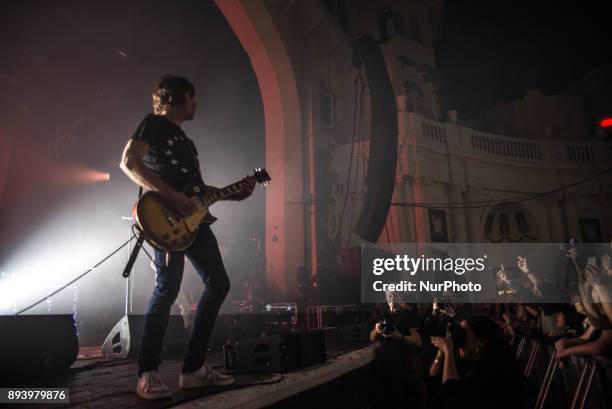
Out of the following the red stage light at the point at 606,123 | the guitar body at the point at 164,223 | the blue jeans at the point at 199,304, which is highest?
the red stage light at the point at 606,123

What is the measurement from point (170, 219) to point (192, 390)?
2.63 ft

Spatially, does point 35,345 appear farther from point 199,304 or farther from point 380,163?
point 380,163

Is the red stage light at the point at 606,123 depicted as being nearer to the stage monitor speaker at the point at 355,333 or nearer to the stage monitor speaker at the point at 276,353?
the stage monitor speaker at the point at 355,333

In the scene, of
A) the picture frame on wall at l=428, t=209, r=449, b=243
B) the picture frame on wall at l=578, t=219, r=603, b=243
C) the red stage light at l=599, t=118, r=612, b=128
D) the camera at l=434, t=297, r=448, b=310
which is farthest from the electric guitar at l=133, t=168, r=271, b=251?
the red stage light at l=599, t=118, r=612, b=128

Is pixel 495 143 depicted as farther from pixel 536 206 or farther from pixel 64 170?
pixel 64 170

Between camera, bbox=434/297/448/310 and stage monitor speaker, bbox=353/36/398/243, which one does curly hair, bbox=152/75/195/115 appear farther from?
camera, bbox=434/297/448/310

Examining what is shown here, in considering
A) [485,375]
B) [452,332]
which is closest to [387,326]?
[452,332]

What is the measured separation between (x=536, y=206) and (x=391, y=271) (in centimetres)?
678

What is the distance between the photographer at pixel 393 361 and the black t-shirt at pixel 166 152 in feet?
7.09

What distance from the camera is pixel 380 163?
18.5 feet

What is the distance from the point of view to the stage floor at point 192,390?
146 centimetres

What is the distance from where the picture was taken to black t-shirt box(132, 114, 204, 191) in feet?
5.94

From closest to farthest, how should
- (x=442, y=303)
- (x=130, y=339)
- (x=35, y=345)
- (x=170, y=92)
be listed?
(x=170, y=92), (x=35, y=345), (x=130, y=339), (x=442, y=303)

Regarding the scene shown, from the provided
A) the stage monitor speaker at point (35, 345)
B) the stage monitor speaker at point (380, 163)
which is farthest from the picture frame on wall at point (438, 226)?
the stage monitor speaker at point (35, 345)
